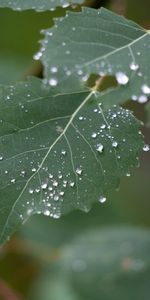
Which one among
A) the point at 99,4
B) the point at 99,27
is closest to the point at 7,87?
the point at 99,27

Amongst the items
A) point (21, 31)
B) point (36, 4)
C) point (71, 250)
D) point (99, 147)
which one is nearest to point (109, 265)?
point (71, 250)

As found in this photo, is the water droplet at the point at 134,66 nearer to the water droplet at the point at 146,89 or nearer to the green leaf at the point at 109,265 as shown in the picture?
the water droplet at the point at 146,89

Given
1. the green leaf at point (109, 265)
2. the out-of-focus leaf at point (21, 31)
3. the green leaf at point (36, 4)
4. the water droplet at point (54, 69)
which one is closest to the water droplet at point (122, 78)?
the water droplet at point (54, 69)

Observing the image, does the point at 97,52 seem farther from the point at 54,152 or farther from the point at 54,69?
the point at 54,152

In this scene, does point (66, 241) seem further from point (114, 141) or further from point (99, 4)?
point (114, 141)

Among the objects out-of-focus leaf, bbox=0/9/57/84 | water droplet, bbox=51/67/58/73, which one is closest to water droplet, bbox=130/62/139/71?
water droplet, bbox=51/67/58/73

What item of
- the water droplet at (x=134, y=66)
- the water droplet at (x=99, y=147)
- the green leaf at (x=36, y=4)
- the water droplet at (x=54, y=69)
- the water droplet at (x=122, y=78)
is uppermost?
the green leaf at (x=36, y=4)

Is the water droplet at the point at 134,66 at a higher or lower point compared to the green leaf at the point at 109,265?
higher
